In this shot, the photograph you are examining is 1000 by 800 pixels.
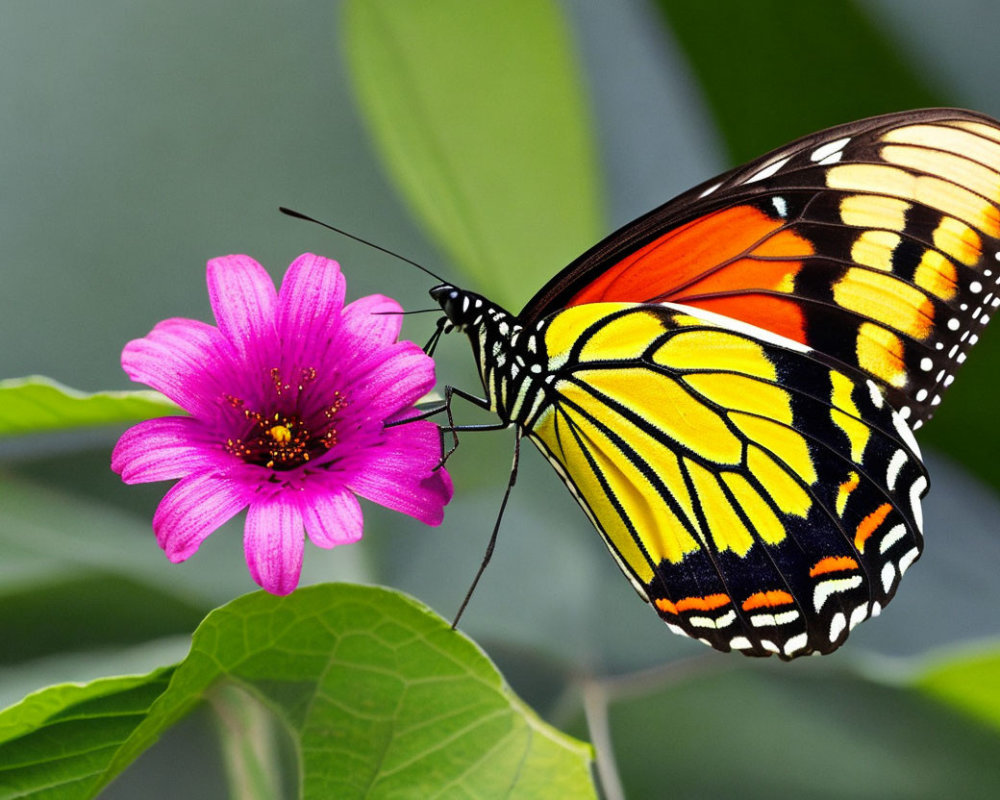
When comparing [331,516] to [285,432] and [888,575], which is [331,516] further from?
[888,575]

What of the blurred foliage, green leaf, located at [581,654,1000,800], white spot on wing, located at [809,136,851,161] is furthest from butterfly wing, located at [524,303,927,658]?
the blurred foliage

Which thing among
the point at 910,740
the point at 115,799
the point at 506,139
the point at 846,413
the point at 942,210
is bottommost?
the point at 910,740

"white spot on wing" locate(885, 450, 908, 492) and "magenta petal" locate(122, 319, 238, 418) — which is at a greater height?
"magenta petal" locate(122, 319, 238, 418)

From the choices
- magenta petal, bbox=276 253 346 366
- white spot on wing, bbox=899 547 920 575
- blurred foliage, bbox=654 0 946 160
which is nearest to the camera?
magenta petal, bbox=276 253 346 366

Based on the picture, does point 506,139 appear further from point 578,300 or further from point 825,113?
point 825,113

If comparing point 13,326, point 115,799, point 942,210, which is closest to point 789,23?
point 942,210

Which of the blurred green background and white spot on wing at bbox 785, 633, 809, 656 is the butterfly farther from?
the blurred green background

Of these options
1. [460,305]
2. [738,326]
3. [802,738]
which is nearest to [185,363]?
[460,305]
